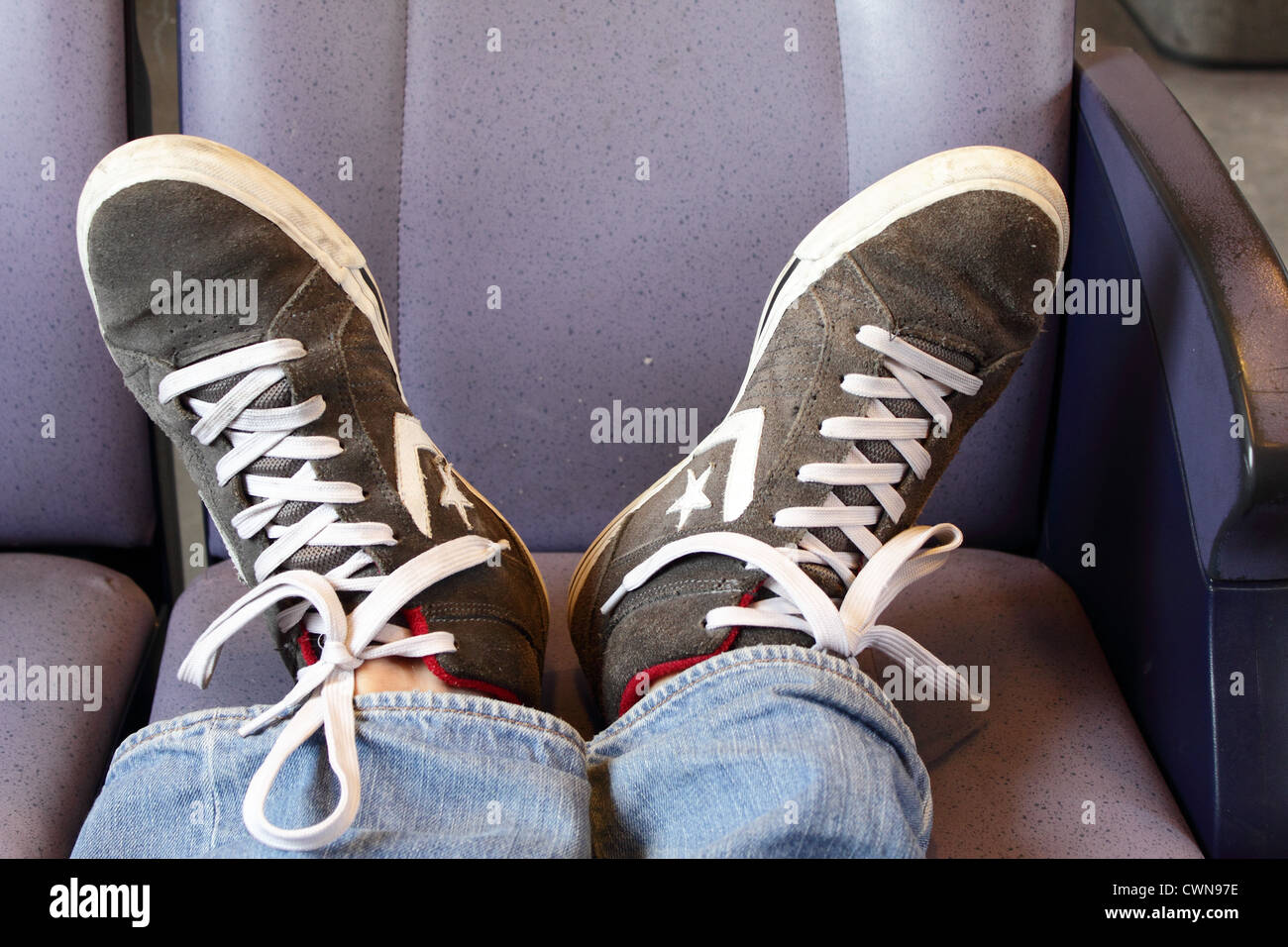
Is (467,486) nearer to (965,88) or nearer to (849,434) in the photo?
(849,434)

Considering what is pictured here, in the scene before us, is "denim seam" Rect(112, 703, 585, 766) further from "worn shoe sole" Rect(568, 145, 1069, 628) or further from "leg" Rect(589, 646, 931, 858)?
"worn shoe sole" Rect(568, 145, 1069, 628)

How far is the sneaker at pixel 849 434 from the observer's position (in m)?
0.67

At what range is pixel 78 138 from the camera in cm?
79

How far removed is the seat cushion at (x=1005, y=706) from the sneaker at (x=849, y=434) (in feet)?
0.18

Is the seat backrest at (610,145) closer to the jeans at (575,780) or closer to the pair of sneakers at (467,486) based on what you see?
the pair of sneakers at (467,486)

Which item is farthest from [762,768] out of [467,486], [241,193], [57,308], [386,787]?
[57,308]

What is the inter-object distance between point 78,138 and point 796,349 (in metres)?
0.56

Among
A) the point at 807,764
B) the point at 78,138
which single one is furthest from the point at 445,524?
the point at 78,138

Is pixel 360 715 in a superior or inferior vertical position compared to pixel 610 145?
inferior

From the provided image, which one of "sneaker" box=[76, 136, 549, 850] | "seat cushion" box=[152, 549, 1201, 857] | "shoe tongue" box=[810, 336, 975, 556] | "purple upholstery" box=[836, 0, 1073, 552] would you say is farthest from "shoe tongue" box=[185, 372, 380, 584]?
"purple upholstery" box=[836, 0, 1073, 552]

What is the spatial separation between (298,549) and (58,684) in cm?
21

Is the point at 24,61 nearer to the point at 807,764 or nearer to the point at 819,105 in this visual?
the point at 819,105

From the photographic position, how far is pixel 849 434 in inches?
27.9

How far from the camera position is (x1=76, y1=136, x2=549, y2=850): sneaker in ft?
2.14
